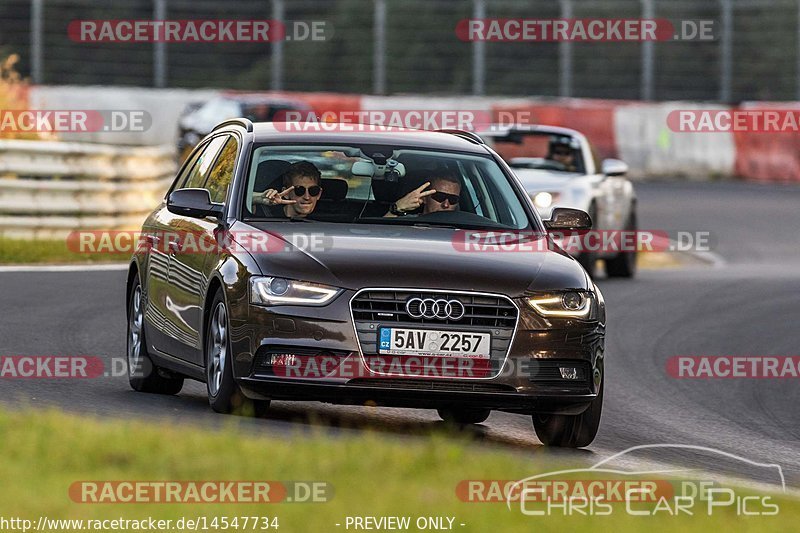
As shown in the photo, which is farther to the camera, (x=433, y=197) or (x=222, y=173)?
(x=222, y=173)

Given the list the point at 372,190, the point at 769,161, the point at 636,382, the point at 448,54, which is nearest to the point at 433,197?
the point at 372,190

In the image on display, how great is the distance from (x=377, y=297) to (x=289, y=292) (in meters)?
0.40

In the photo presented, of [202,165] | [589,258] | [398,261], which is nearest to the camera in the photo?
[398,261]

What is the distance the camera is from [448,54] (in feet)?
127

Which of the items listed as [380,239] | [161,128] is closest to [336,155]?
[380,239]

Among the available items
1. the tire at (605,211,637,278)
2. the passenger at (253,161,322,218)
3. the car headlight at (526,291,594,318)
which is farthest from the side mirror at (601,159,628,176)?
the car headlight at (526,291,594,318)

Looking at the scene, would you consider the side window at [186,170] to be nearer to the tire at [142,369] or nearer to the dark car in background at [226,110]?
the tire at [142,369]

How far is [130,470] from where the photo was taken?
6934 mm

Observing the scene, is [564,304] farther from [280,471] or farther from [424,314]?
[280,471]

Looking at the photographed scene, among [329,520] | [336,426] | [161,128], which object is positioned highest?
[329,520]

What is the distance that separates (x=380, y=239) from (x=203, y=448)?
2345 millimetres

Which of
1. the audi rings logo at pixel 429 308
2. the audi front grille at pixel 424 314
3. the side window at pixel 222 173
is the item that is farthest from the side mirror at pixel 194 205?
the audi rings logo at pixel 429 308

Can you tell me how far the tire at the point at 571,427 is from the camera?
945 cm

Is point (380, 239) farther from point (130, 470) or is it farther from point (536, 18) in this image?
point (536, 18)
